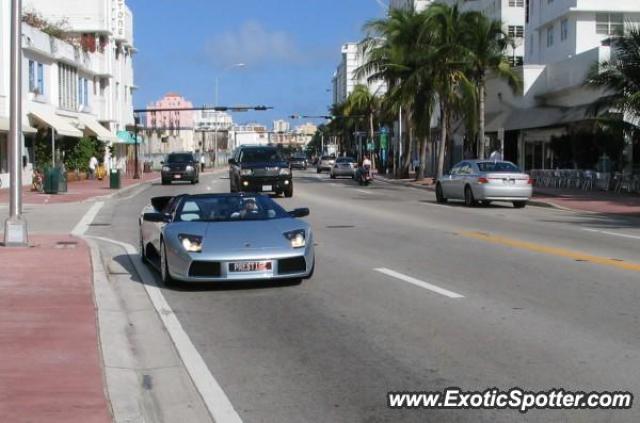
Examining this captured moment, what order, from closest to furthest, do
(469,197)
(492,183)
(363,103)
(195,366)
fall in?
(195,366), (492,183), (469,197), (363,103)

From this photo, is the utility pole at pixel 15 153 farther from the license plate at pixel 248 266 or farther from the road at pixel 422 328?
the license plate at pixel 248 266

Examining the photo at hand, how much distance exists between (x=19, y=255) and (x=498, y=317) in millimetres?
8217

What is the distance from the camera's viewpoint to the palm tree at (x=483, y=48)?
43.4m

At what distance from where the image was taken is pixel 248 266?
10.4 meters

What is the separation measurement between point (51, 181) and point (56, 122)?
11.4 meters

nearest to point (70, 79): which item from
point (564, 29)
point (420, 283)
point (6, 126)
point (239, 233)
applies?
point (6, 126)

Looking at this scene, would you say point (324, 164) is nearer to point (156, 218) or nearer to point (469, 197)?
point (469, 197)

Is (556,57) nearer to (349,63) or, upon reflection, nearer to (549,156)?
(549,156)

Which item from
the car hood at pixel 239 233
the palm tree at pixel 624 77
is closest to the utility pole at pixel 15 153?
the car hood at pixel 239 233

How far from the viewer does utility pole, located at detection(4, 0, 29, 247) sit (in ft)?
48.8

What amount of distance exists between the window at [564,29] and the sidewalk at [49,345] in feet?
132

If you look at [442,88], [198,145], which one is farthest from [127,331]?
[198,145]

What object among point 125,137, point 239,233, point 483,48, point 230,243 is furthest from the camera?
point 125,137

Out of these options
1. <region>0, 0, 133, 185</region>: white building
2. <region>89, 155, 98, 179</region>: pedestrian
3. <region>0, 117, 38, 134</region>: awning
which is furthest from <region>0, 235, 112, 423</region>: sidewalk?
<region>89, 155, 98, 179</region>: pedestrian
